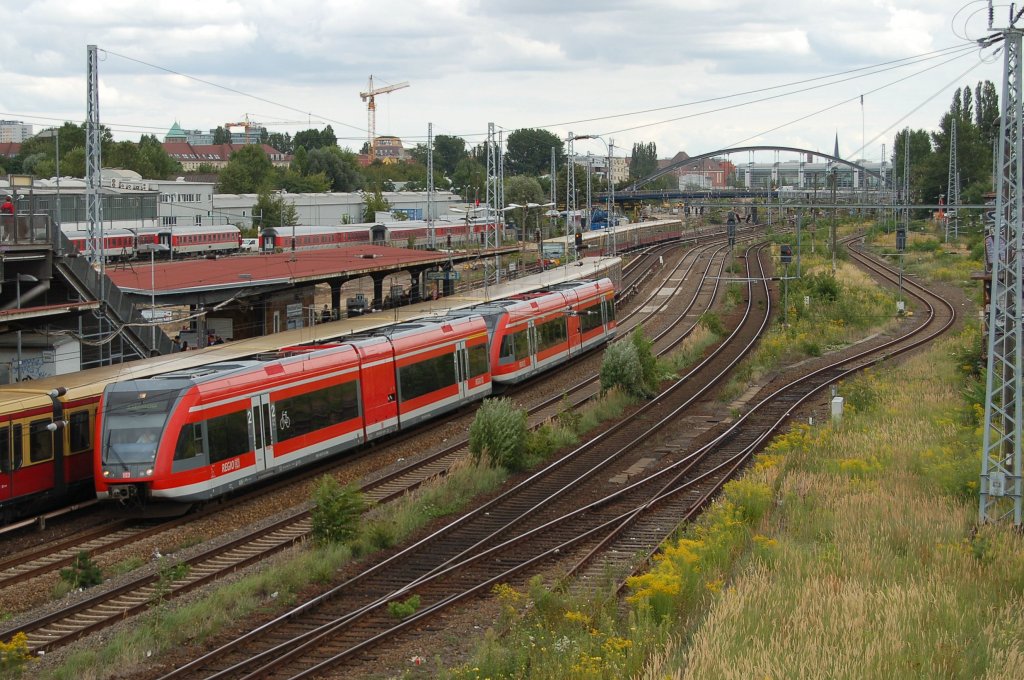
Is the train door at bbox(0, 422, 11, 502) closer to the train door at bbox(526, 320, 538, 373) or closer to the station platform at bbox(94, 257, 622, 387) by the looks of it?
the station platform at bbox(94, 257, 622, 387)

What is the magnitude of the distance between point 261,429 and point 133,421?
2.31m

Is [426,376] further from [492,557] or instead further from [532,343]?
[492,557]

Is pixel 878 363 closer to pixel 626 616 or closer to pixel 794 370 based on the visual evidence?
pixel 794 370

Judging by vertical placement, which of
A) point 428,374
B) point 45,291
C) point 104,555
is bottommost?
point 104,555

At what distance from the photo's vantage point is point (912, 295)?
50344mm

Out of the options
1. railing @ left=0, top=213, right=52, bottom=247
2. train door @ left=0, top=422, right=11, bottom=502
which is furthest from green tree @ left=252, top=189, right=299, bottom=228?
train door @ left=0, top=422, right=11, bottom=502

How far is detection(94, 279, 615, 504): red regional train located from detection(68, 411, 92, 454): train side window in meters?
0.86

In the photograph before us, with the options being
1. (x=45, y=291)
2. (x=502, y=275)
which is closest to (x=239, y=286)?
(x=45, y=291)

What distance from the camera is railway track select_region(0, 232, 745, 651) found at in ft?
41.3

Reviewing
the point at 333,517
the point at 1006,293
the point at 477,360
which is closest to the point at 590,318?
the point at 477,360

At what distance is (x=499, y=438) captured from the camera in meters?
20.3

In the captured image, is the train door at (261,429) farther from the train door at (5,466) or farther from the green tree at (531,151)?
the green tree at (531,151)

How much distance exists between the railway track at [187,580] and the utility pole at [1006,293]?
30.4 ft

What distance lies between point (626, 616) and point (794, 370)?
22028mm
